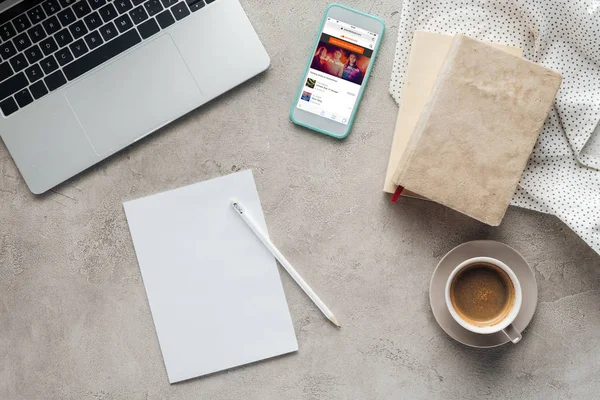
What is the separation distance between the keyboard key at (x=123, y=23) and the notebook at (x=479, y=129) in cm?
40

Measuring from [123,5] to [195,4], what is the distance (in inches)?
3.6

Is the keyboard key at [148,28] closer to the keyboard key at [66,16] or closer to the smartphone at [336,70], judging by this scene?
the keyboard key at [66,16]

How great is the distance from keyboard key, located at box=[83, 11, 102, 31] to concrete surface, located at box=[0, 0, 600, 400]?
156 mm

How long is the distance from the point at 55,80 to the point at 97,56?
62mm

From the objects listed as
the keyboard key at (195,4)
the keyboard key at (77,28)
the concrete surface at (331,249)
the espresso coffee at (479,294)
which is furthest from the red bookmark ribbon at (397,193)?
the keyboard key at (77,28)

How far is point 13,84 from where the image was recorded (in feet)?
2.34

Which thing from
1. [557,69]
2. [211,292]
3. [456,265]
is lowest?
[211,292]

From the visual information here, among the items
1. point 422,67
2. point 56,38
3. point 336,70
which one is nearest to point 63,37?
point 56,38

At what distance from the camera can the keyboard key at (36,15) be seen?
0.71m

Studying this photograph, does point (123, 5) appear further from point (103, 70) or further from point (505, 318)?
point (505, 318)

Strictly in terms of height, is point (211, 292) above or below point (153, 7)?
below

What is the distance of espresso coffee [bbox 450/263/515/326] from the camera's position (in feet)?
2.41

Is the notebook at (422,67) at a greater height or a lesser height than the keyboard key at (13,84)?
greater

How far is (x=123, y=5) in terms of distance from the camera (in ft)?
2.35
